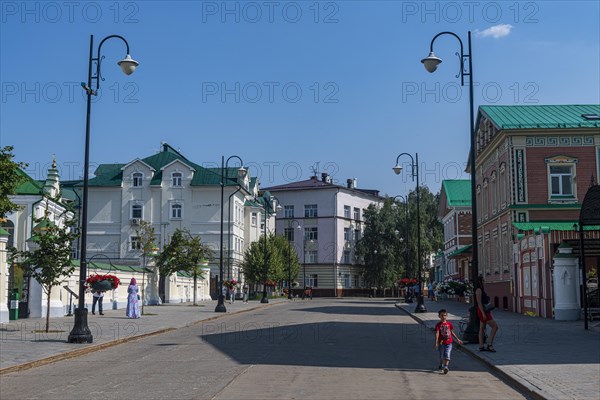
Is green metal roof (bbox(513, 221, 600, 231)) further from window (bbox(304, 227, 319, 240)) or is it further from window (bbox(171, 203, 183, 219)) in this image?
window (bbox(304, 227, 319, 240))

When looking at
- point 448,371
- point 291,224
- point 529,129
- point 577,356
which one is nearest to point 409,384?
point 448,371

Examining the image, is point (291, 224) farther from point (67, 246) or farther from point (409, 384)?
point (409, 384)

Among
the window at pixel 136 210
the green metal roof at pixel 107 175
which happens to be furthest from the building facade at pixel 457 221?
the green metal roof at pixel 107 175

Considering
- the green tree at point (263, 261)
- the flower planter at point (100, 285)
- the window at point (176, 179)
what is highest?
the window at point (176, 179)

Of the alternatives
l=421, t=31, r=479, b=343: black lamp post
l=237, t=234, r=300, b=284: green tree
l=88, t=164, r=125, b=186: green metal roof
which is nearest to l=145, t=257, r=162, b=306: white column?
l=237, t=234, r=300, b=284: green tree

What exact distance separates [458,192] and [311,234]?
34536mm

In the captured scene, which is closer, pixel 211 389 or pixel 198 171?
pixel 211 389

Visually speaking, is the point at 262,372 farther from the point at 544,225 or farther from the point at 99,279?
the point at 544,225

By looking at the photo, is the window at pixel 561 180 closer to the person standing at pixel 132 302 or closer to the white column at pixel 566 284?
the white column at pixel 566 284

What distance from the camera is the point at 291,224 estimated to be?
97000 millimetres

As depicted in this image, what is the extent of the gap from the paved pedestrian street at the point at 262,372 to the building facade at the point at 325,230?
7009cm

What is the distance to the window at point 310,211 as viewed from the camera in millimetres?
95312

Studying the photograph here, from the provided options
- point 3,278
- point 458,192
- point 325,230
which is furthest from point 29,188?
point 325,230

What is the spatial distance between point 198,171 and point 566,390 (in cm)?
6480
